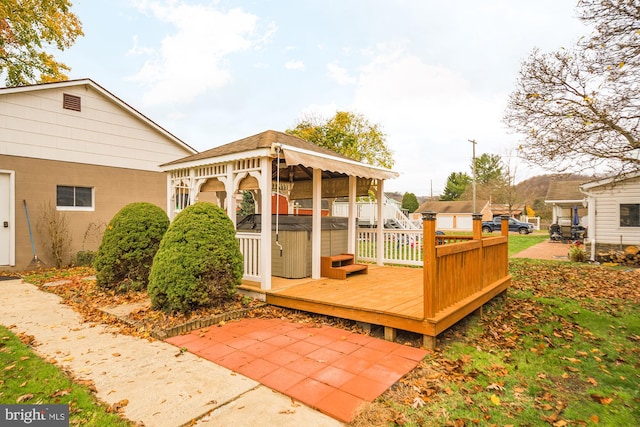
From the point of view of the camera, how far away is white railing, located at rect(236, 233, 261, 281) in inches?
236

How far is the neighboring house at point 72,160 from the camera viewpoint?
28.3 feet

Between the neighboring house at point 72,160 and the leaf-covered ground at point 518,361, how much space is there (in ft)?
10.4

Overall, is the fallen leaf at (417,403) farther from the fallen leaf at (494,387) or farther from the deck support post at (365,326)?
the deck support post at (365,326)

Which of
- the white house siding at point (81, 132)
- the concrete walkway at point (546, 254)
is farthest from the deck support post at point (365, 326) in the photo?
the concrete walkway at point (546, 254)

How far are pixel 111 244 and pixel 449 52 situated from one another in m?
10.1

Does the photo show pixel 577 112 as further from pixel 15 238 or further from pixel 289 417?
pixel 15 238

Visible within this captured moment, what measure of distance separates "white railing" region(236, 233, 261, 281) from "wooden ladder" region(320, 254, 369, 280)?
1.41 m

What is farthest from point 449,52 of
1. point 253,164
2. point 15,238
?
point 15,238

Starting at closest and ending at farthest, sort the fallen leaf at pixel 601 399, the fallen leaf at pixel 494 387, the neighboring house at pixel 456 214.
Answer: the fallen leaf at pixel 601 399 → the fallen leaf at pixel 494 387 → the neighboring house at pixel 456 214

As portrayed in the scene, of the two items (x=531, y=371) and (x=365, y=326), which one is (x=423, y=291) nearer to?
(x=365, y=326)

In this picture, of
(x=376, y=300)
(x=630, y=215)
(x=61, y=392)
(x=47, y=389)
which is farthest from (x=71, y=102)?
(x=630, y=215)

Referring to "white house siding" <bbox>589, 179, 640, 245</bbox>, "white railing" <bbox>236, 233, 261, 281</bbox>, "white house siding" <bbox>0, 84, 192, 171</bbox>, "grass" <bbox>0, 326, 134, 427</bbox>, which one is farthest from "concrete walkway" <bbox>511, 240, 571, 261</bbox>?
"grass" <bbox>0, 326, 134, 427</bbox>

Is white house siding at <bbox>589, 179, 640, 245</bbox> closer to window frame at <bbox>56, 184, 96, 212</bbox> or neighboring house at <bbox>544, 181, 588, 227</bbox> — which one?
neighboring house at <bbox>544, 181, 588, 227</bbox>

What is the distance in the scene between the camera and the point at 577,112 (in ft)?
18.7
